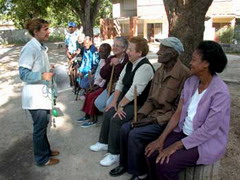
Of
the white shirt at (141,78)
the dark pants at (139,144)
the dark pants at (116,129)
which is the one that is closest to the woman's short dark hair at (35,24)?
the white shirt at (141,78)

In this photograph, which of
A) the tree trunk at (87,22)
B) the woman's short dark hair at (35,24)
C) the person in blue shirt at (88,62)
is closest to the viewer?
the woman's short dark hair at (35,24)

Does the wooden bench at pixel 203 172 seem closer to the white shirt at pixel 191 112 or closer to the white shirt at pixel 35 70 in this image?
the white shirt at pixel 191 112

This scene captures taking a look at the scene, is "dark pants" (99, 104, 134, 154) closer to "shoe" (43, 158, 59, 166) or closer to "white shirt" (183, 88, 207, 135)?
"shoe" (43, 158, 59, 166)

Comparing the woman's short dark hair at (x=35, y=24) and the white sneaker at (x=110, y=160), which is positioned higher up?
the woman's short dark hair at (x=35, y=24)

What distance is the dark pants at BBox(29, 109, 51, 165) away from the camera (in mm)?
3139

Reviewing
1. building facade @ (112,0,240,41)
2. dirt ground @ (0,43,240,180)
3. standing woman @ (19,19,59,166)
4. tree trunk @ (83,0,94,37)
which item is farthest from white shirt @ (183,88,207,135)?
building facade @ (112,0,240,41)

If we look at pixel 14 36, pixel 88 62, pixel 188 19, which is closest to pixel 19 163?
pixel 88 62

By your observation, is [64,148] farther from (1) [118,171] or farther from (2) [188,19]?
(2) [188,19]

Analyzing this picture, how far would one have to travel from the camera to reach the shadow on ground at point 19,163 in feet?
10.6

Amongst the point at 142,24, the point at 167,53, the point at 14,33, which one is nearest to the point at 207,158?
the point at 167,53

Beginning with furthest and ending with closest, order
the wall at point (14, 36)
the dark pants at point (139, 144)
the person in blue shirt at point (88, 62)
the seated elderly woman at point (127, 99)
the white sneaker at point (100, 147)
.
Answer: the wall at point (14, 36) → the person in blue shirt at point (88, 62) → the white sneaker at point (100, 147) → the seated elderly woman at point (127, 99) → the dark pants at point (139, 144)

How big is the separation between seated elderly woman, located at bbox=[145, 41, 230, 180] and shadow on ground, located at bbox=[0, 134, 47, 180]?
1.64 meters

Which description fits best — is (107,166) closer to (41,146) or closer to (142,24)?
(41,146)

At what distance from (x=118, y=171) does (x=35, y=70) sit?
1.57 metres
